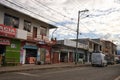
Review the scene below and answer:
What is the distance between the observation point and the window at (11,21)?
28884 millimetres

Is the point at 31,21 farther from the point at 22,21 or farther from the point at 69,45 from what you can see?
the point at 69,45

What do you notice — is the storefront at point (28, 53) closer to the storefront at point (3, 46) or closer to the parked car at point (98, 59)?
the storefront at point (3, 46)

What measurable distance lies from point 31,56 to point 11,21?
7337mm

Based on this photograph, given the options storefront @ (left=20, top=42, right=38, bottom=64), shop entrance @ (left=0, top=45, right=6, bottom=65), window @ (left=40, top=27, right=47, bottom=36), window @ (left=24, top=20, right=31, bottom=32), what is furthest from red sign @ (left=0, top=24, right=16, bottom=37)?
window @ (left=40, top=27, right=47, bottom=36)

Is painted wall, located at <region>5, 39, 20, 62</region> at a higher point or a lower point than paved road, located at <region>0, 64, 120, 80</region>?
higher

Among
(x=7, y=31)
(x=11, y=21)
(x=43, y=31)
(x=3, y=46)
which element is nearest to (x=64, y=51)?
(x=43, y=31)

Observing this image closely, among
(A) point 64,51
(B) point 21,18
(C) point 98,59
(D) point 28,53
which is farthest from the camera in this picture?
(A) point 64,51

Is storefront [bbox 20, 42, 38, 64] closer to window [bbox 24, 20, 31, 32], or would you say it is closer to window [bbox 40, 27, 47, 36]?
window [bbox 24, 20, 31, 32]

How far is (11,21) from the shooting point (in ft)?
97.5

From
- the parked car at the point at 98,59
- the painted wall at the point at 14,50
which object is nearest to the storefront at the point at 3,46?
the painted wall at the point at 14,50

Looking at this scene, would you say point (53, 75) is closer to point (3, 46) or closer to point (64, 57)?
point (3, 46)

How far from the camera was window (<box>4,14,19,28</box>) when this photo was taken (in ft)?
94.8

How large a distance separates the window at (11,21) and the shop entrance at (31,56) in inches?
196

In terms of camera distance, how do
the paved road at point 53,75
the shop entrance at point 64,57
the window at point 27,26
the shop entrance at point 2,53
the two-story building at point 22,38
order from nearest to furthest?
the paved road at point 53,75
the shop entrance at point 2,53
the two-story building at point 22,38
the window at point 27,26
the shop entrance at point 64,57
